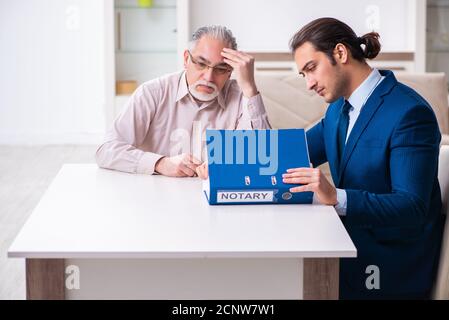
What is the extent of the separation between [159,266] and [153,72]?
174 inches

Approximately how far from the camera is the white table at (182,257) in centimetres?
167

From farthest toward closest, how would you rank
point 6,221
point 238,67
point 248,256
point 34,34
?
1. point 34,34
2. point 6,221
3. point 238,67
4. point 248,256

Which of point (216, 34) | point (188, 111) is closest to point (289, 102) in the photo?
point (188, 111)

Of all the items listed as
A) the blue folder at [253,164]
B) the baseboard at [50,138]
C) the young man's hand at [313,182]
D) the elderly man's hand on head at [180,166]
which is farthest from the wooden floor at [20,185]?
the young man's hand at [313,182]

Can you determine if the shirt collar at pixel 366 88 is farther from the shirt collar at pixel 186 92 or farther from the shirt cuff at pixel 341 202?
the shirt collar at pixel 186 92

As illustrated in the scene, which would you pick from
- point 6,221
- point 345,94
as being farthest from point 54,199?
point 6,221

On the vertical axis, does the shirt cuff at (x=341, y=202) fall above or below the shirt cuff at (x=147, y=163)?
below

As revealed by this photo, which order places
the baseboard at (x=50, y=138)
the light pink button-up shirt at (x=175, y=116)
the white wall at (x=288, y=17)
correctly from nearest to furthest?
1. the light pink button-up shirt at (x=175, y=116)
2. the white wall at (x=288, y=17)
3. the baseboard at (x=50, y=138)

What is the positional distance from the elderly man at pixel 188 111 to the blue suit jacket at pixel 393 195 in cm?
54

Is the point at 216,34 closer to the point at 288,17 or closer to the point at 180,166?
the point at 180,166

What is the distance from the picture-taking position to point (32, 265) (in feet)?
5.59

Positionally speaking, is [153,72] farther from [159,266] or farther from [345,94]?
[159,266]

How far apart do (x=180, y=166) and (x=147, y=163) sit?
4.8 inches

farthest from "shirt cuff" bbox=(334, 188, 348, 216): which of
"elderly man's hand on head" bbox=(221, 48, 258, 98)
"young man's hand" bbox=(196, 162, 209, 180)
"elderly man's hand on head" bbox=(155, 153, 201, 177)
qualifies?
"elderly man's hand on head" bbox=(221, 48, 258, 98)
